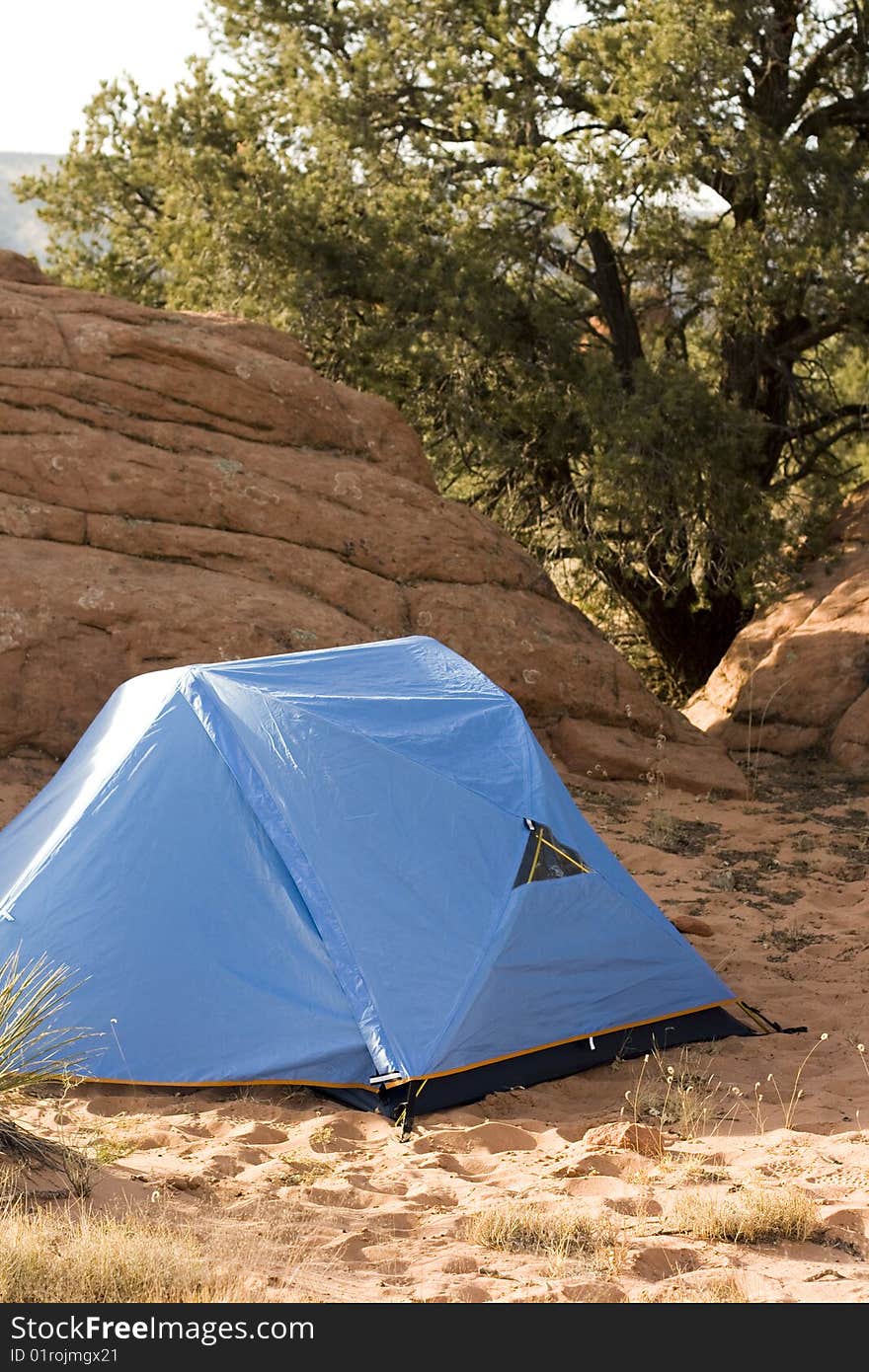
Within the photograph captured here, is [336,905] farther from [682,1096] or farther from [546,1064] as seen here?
[682,1096]

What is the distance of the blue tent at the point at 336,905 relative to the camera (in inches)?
202

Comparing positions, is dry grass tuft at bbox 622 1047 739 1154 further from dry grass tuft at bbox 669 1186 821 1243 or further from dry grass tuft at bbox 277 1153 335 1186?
dry grass tuft at bbox 277 1153 335 1186

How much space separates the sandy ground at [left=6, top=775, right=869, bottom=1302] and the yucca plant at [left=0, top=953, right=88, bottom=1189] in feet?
0.47

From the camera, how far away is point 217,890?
545 centimetres

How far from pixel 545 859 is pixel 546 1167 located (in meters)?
1.45

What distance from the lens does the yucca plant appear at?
4.07 metres

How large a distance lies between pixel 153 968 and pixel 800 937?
351cm

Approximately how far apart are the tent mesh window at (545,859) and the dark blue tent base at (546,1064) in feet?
2.15

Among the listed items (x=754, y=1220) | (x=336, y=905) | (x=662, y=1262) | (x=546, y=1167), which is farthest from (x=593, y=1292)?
(x=336, y=905)

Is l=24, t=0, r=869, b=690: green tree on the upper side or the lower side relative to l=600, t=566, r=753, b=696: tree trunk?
upper

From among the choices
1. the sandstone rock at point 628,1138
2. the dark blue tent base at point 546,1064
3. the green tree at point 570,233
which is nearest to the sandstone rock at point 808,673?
the green tree at point 570,233

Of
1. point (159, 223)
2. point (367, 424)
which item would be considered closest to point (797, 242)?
point (367, 424)

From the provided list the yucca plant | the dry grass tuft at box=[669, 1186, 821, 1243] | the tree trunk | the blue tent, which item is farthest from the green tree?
the dry grass tuft at box=[669, 1186, 821, 1243]
